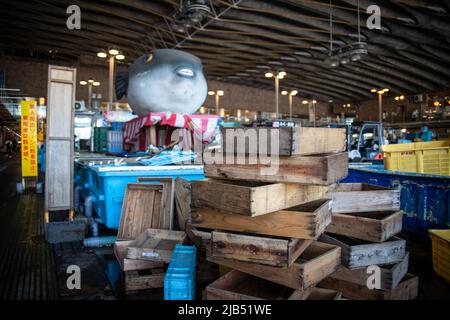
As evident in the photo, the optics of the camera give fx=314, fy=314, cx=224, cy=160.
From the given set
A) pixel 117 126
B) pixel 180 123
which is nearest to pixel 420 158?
pixel 180 123

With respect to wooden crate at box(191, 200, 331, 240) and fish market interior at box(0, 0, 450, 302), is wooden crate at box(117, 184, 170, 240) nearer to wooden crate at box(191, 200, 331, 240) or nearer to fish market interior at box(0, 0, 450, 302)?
fish market interior at box(0, 0, 450, 302)

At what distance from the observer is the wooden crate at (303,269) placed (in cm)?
240

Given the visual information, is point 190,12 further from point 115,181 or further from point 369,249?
point 369,249

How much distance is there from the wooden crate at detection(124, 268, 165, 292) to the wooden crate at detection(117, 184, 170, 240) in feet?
3.66

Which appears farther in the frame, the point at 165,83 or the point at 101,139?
the point at 101,139

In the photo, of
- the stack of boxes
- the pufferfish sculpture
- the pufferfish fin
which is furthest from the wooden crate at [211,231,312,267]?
the stack of boxes

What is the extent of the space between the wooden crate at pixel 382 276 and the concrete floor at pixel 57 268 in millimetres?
511

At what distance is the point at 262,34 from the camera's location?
844 inches

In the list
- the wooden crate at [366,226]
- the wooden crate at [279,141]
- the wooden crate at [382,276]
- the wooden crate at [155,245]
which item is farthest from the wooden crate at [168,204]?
the wooden crate at [382,276]

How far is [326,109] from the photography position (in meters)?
43.1

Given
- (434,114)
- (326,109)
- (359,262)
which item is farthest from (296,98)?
(359,262)

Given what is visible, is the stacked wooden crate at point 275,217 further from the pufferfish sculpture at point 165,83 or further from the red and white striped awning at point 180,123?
the pufferfish sculpture at point 165,83

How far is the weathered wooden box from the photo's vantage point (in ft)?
8.17

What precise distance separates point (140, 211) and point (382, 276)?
312cm
